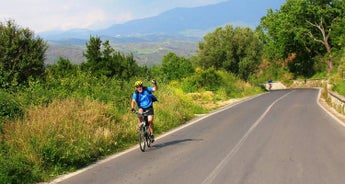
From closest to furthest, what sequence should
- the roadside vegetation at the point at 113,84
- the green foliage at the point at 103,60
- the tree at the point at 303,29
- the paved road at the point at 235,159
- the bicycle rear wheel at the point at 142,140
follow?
the paved road at the point at 235,159
the roadside vegetation at the point at 113,84
the bicycle rear wheel at the point at 142,140
the green foliage at the point at 103,60
the tree at the point at 303,29

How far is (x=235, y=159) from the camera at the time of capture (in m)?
9.69

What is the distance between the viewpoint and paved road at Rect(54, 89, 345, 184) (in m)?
7.96

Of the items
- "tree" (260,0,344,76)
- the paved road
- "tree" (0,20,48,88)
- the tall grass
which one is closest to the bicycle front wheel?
the paved road

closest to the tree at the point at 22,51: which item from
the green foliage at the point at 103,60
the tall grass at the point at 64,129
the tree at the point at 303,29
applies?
the green foliage at the point at 103,60

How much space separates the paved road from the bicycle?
0.24m

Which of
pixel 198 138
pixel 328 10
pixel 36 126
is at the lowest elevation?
pixel 198 138

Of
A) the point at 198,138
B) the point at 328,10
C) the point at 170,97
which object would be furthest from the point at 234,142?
the point at 328,10

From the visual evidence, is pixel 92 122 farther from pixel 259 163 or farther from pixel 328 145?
pixel 328 145

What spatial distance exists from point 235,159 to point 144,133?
3.06 m

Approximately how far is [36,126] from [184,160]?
3.63 m

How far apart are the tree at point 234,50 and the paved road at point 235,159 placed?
41441 millimetres

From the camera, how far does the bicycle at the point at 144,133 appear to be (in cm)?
1141

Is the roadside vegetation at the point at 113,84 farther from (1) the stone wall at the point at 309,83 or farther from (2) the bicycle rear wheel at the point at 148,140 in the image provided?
(1) the stone wall at the point at 309,83

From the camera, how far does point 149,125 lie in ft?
40.1
